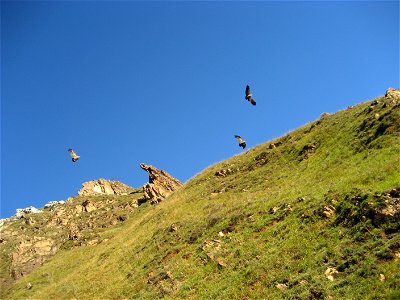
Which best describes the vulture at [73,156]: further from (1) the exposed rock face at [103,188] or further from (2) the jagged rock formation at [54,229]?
(1) the exposed rock face at [103,188]

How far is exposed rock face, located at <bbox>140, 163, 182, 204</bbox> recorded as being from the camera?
54888 mm

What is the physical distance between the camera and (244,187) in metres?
37.2

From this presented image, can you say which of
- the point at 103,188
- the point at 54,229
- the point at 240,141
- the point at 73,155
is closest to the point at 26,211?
the point at 103,188

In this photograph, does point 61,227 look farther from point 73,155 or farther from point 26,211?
point 73,155


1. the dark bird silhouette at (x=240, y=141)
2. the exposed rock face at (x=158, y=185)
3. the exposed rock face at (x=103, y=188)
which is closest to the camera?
the dark bird silhouette at (x=240, y=141)

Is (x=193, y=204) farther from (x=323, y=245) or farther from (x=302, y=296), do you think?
(x=302, y=296)

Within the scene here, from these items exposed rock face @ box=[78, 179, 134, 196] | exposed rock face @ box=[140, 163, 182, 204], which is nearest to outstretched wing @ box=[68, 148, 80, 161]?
exposed rock face @ box=[140, 163, 182, 204]

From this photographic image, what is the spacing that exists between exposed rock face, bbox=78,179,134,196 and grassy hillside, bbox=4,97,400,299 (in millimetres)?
35421

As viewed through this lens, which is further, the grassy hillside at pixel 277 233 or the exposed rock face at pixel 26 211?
the exposed rock face at pixel 26 211

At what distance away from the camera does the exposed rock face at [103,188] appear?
270 ft

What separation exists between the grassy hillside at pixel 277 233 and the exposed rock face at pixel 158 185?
342 inches

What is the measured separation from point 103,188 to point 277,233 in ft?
222

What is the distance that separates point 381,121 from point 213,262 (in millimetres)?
16880

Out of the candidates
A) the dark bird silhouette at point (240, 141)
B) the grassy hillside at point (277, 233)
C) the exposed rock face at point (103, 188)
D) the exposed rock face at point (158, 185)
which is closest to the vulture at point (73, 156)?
the grassy hillside at point (277, 233)
